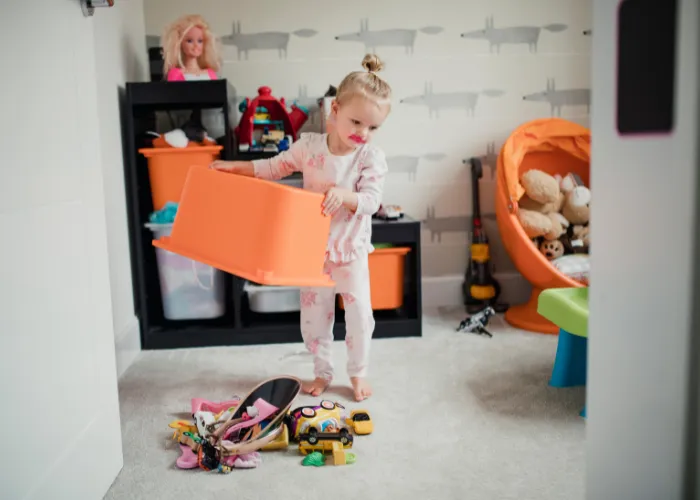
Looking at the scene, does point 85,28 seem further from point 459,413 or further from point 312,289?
point 459,413

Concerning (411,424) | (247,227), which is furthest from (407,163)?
(247,227)

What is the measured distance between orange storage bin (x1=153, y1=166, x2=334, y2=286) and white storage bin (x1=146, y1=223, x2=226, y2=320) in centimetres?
115

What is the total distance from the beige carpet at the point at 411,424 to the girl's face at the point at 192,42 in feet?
4.03

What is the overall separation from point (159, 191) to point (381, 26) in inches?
51.8

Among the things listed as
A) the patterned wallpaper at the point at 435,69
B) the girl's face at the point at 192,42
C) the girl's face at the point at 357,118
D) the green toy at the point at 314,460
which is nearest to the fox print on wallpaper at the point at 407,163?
the patterned wallpaper at the point at 435,69

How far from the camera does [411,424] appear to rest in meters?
1.75

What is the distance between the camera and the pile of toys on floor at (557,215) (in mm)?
2746

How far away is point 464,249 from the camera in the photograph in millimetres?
3164

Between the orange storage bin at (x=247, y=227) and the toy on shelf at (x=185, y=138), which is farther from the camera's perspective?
the toy on shelf at (x=185, y=138)

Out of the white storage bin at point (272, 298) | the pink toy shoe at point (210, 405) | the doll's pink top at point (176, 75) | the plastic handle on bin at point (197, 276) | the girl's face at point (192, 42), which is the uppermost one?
the girl's face at point (192, 42)

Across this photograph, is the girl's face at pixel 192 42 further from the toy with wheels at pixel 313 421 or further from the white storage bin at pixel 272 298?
the toy with wheels at pixel 313 421

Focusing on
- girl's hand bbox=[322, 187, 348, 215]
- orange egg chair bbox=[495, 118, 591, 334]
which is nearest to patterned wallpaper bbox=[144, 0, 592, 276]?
orange egg chair bbox=[495, 118, 591, 334]

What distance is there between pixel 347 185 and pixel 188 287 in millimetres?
1017

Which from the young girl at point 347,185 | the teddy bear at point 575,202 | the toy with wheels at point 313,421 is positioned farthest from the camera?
the teddy bear at point 575,202
